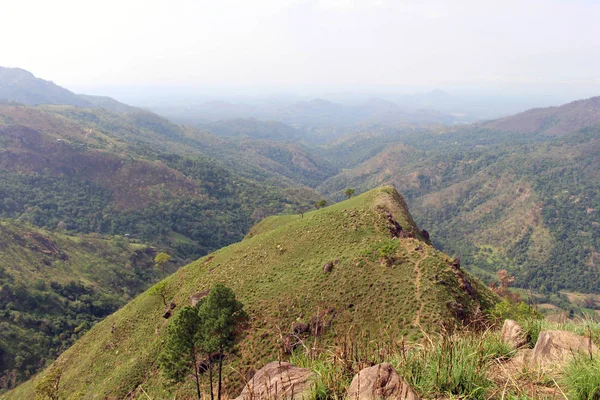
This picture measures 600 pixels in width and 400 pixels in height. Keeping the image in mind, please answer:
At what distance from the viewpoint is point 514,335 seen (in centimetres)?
949

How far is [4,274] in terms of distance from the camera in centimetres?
8056

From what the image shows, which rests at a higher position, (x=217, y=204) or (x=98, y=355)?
(x=98, y=355)

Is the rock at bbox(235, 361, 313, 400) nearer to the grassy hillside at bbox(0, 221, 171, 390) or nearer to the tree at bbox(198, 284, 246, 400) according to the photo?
the tree at bbox(198, 284, 246, 400)

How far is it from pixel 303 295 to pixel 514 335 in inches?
1054

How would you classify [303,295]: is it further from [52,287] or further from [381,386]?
[52,287]

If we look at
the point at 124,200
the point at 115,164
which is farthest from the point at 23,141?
the point at 124,200

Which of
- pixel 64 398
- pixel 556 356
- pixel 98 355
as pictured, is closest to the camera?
pixel 556 356

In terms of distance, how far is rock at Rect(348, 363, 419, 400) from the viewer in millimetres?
5695

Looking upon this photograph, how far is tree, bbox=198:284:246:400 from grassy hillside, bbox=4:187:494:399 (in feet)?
12.8

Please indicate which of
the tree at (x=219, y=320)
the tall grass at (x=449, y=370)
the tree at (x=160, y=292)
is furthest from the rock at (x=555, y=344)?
the tree at (x=160, y=292)

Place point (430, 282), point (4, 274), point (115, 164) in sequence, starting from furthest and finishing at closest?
point (115, 164) → point (4, 274) → point (430, 282)

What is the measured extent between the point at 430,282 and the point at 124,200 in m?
181

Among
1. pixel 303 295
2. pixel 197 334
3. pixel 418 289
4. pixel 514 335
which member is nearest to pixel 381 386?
pixel 514 335

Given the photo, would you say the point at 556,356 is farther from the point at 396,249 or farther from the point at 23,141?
the point at 23,141
